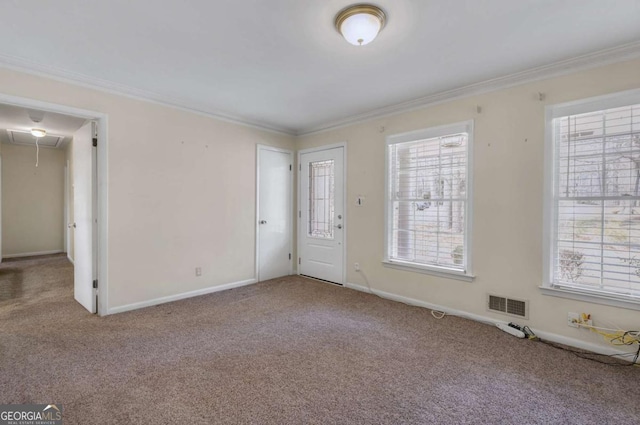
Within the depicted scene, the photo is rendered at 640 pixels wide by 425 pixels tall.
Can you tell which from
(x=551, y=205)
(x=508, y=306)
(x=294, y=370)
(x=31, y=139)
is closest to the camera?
(x=294, y=370)

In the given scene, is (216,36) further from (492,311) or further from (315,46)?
(492,311)

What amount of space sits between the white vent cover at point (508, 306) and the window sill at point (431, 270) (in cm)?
28

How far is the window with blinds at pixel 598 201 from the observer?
95.8 inches

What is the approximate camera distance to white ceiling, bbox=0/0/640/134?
1.98 metres

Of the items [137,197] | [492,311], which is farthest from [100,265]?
[492,311]

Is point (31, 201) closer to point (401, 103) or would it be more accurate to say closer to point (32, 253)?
point (32, 253)

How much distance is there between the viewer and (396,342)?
272 centimetres

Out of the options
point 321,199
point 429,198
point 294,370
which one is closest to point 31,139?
point 321,199

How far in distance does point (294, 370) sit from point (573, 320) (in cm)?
246

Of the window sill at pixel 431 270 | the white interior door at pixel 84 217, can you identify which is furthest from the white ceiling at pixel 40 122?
the window sill at pixel 431 270

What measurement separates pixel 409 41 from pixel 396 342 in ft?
8.28

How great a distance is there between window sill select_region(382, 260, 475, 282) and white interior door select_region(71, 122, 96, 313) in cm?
347

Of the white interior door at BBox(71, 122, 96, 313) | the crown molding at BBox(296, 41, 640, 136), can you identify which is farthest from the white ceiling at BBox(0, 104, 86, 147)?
the crown molding at BBox(296, 41, 640, 136)

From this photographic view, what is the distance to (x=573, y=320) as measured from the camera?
8.73ft
